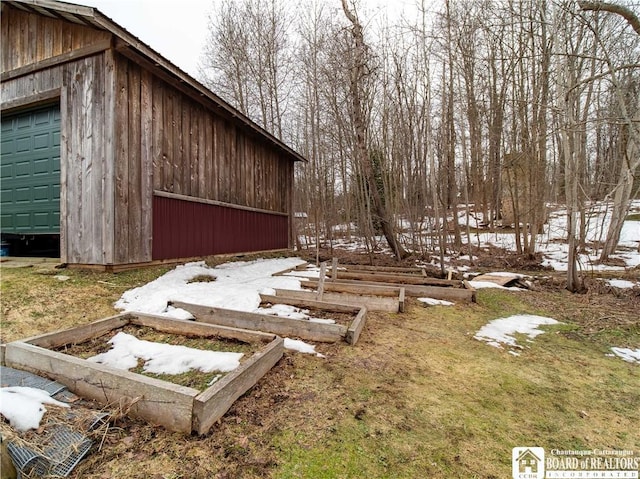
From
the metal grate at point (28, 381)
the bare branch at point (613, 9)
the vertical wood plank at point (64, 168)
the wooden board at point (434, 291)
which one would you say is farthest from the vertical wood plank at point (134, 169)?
the bare branch at point (613, 9)

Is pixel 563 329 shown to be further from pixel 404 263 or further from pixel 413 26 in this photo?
pixel 413 26

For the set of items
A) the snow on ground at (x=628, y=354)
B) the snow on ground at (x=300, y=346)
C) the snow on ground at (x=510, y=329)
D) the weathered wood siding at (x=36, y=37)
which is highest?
the weathered wood siding at (x=36, y=37)

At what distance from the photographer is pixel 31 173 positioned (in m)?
6.05

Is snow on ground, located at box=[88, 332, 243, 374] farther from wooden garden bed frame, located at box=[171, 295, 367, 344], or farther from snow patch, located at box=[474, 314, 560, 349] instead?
snow patch, located at box=[474, 314, 560, 349]

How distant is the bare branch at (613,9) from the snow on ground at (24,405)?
27.3 ft

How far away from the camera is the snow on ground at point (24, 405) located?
1.59m

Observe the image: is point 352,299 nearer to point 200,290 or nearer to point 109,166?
point 200,290

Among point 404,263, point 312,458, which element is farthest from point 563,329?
point 404,263

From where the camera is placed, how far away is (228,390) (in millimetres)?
1853

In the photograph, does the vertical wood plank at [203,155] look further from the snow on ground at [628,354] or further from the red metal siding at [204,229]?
the snow on ground at [628,354]

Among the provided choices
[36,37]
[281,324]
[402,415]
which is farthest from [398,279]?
[36,37]

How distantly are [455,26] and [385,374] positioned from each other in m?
10.7

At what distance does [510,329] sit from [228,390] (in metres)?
3.61

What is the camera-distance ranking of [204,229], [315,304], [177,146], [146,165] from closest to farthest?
1. [315,304]
2. [146,165]
3. [177,146]
4. [204,229]
